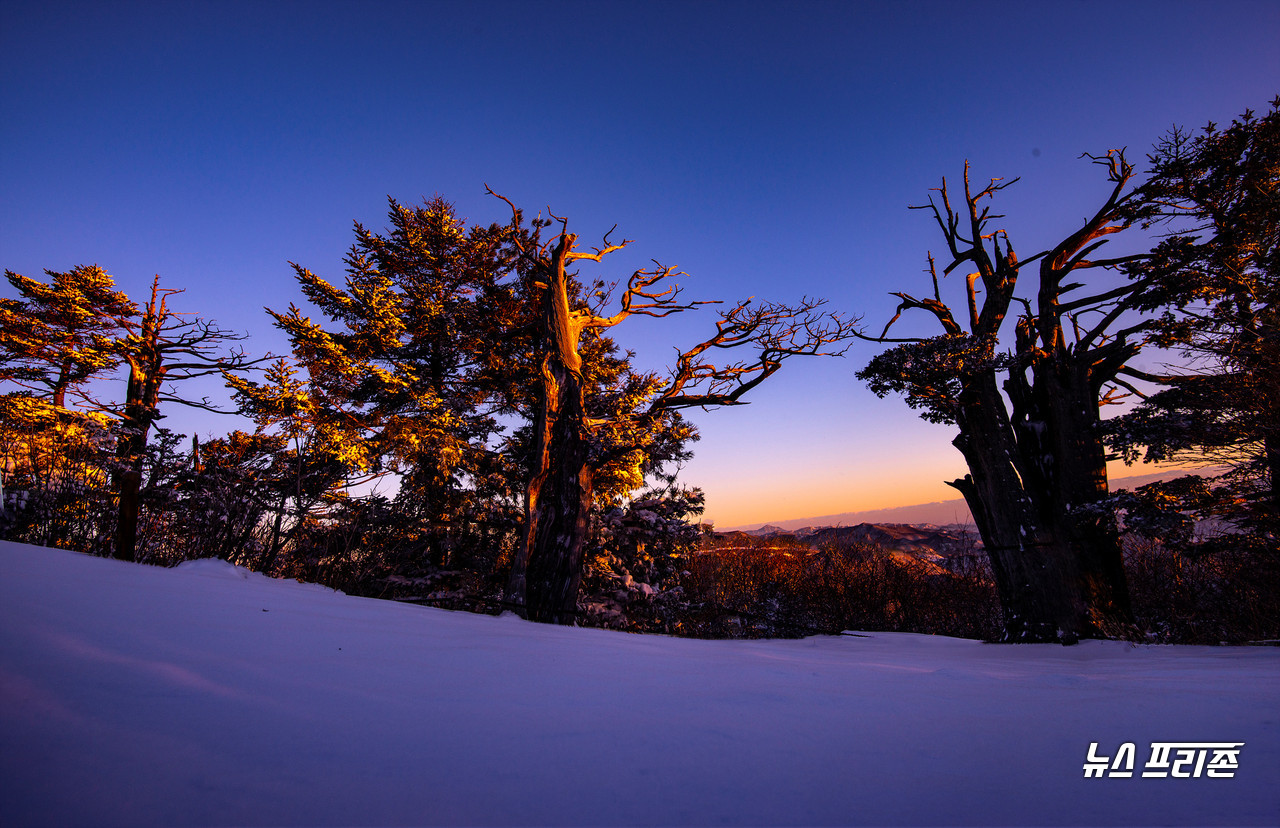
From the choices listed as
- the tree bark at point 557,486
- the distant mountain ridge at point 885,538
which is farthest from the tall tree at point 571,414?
the distant mountain ridge at point 885,538

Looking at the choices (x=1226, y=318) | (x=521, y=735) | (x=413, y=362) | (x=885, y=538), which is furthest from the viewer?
(x=885, y=538)

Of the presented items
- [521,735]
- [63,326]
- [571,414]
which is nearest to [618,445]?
[571,414]

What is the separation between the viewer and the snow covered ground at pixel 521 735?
3.20ft

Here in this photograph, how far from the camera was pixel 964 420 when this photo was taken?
25.4 feet

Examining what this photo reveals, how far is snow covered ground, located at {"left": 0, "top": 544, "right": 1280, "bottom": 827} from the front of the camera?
3.20 ft

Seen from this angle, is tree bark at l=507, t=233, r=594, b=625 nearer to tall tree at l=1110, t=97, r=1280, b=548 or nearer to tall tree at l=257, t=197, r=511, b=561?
tall tree at l=257, t=197, r=511, b=561

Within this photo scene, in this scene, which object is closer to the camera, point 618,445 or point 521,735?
point 521,735

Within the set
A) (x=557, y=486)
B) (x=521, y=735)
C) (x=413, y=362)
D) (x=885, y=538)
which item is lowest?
(x=885, y=538)

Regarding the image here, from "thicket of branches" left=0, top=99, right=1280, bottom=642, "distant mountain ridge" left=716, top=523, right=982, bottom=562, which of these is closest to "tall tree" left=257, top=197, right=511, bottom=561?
"thicket of branches" left=0, top=99, right=1280, bottom=642

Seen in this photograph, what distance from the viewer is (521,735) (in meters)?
1.34

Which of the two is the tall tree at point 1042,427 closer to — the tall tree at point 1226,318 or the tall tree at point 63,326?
the tall tree at point 1226,318

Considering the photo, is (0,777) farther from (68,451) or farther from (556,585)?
(68,451)

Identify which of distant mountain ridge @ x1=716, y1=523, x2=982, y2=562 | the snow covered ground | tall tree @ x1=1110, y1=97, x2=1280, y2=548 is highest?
tall tree @ x1=1110, y1=97, x2=1280, y2=548

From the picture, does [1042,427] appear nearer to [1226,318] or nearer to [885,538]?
[1226,318]
